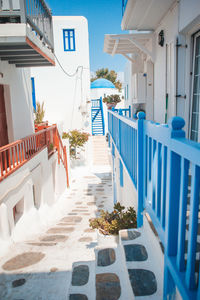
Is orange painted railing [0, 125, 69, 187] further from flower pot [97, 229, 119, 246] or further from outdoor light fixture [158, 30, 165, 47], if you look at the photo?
outdoor light fixture [158, 30, 165, 47]

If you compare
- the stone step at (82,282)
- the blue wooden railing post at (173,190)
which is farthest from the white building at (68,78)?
the blue wooden railing post at (173,190)

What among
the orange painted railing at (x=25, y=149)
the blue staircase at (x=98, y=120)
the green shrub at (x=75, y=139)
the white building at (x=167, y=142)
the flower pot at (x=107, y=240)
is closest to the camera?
the white building at (x=167, y=142)

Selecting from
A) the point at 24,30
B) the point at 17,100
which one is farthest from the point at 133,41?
the point at 17,100

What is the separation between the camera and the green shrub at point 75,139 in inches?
619

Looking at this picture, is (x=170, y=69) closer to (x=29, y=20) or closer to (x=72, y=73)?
(x=29, y=20)

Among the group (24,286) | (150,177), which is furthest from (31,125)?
(150,177)

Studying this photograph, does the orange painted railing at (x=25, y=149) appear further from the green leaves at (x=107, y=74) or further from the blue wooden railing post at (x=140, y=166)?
the green leaves at (x=107, y=74)

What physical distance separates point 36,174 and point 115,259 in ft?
18.7

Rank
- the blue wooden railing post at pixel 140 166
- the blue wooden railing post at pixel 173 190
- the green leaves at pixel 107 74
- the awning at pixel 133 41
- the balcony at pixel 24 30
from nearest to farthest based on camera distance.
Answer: the blue wooden railing post at pixel 173 190 < the blue wooden railing post at pixel 140 166 < the balcony at pixel 24 30 < the awning at pixel 133 41 < the green leaves at pixel 107 74

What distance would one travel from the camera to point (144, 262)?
2.25m

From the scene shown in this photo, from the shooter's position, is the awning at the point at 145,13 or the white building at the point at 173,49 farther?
the awning at the point at 145,13

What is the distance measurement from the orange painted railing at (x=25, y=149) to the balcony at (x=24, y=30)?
2.27 metres

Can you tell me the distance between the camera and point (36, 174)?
7.73 m

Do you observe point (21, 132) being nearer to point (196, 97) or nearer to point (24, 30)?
point (24, 30)
